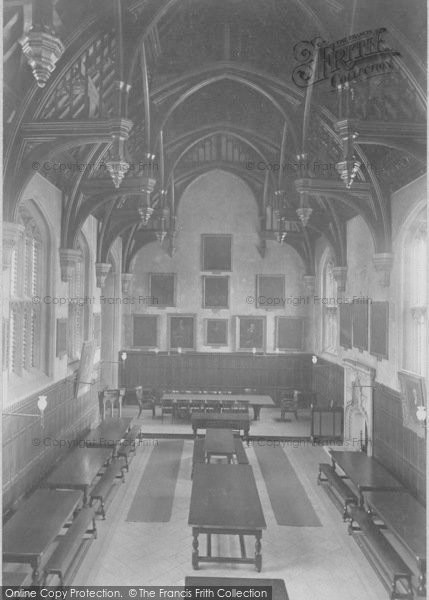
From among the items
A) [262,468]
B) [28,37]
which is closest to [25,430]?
[262,468]

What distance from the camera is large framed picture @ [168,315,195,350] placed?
19.0 m

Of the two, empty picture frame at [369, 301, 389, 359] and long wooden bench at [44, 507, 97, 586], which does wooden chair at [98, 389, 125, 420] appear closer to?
long wooden bench at [44, 507, 97, 586]

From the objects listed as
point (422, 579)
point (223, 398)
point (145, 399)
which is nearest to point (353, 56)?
point (422, 579)

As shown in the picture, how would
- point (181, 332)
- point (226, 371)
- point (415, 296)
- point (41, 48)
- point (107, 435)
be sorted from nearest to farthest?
point (41, 48), point (415, 296), point (107, 435), point (226, 371), point (181, 332)

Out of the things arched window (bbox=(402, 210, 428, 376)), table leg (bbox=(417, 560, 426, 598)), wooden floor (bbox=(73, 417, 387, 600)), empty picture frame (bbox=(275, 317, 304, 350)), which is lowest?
wooden floor (bbox=(73, 417, 387, 600))

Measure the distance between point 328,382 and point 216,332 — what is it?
457 centimetres

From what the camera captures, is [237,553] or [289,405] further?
[289,405]

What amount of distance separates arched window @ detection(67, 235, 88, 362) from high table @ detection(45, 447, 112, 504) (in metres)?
2.75

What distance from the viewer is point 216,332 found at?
19047mm

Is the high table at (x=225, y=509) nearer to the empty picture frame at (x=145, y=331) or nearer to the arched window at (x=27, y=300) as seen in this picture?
the arched window at (x=27, y=300)

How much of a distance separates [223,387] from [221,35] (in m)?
12.0

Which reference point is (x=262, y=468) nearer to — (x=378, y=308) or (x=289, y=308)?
(x=378, y=308)

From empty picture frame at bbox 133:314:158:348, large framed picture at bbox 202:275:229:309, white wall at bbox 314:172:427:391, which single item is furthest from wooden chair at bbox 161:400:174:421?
white wall at bbox 314:172:427:391

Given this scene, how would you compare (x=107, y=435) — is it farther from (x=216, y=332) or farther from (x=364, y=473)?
(x=216, y=332)
